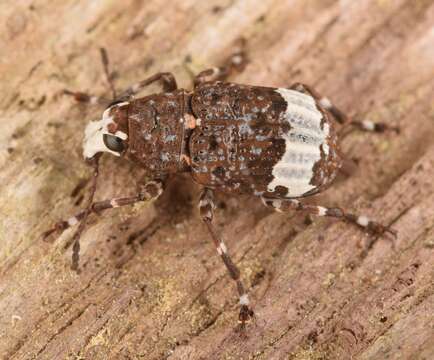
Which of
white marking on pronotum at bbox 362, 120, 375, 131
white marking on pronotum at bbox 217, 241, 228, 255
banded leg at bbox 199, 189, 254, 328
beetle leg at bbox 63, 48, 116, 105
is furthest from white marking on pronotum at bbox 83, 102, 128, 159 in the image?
white marking on pronotum at bbox 362, 120, 375, 131

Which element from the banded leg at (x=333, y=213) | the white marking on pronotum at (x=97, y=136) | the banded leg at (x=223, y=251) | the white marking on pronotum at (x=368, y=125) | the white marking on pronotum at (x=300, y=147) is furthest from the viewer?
the white marking on pronotum at (x=368, y=125)

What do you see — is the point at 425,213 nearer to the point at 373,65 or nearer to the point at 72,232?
the point at 373,65

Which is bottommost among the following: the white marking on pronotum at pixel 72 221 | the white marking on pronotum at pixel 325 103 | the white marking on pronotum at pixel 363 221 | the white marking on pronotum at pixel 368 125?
the white marking on pronotum at pixel 72 221

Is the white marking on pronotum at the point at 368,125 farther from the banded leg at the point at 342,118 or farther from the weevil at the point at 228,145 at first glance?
the weevil at the point at 228,145

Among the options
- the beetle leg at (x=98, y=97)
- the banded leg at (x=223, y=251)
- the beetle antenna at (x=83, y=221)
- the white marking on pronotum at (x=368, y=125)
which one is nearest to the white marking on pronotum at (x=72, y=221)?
the beetle antenna at (x=83, y=221)

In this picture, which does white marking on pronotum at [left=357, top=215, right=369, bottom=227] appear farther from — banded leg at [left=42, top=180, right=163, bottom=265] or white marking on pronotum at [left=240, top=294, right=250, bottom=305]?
banded leg at [left=42, top=180, right=163, bottom=265]

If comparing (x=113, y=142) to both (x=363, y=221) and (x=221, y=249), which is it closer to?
(x=221, y=249)
